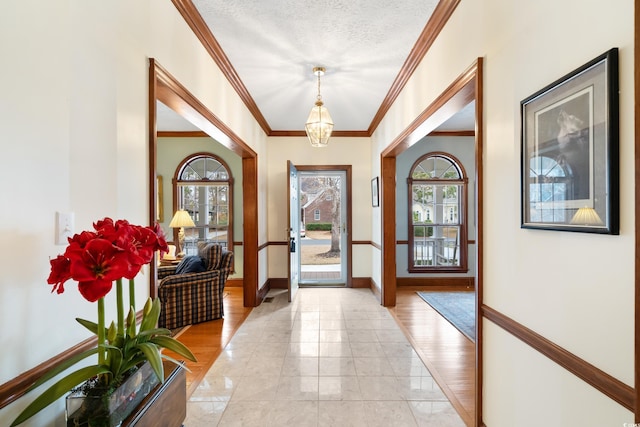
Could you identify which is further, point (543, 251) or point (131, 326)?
point (543, 251)

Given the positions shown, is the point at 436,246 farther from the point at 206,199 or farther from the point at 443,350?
the point at 206,199

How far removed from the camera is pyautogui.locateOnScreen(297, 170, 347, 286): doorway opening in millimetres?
6371

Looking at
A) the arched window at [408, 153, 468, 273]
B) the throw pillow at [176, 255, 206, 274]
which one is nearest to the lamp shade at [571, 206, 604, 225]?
the throw pillow at [176, 255, 206, 274]

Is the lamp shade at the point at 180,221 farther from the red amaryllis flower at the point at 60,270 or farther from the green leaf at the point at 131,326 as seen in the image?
the red amaryllis flower at the point at 60,270

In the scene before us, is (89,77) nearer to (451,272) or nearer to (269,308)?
(269,308)

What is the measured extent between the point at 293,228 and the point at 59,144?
11.9ft

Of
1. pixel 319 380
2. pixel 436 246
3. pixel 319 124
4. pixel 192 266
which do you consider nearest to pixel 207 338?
pixel 192 266

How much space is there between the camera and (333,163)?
17.1 feet

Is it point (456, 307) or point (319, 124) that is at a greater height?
point (319, 124)

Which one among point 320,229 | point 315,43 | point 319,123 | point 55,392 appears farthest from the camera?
point 320,229

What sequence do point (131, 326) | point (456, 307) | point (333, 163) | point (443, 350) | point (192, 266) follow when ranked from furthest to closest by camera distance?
point (333, 163) → point (456, 307) → point (192, 266) → point (443, 350) → point (131, 326)

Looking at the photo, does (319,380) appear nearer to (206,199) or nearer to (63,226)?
(63,226)

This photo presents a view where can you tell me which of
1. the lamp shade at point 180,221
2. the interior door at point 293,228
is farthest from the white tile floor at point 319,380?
the lamp shade at point 180,221

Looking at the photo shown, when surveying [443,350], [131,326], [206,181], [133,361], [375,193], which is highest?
[206,181]
